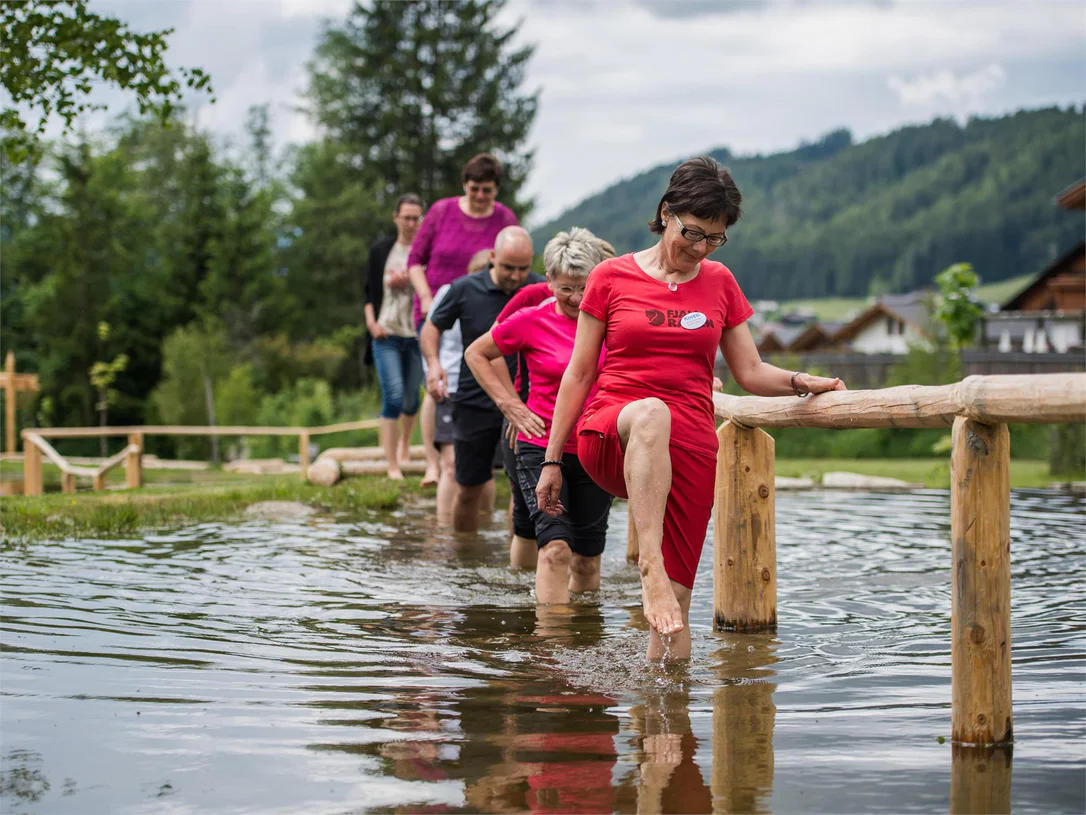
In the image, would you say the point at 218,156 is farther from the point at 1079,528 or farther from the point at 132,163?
the point at 1079,528

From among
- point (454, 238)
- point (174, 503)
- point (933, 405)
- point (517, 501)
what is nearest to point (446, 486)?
point (454, 238)

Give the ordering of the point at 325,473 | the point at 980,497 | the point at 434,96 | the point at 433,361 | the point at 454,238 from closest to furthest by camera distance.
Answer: the point at 980,497
the point at 433,361
the point at 454,238
the point at 325,473
the point at 434,96

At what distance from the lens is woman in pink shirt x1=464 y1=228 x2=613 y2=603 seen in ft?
19.3

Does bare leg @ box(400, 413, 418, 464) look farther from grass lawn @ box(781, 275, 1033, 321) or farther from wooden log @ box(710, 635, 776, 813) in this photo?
grass lawn @ box(781, 275, 1033, 321)

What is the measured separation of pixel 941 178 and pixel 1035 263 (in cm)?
1484

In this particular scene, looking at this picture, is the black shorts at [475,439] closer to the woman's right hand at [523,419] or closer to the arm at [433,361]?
the arm at [433,361]

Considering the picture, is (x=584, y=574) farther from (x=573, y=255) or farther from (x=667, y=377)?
(x=667, y=377)

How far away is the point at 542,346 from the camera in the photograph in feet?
20.2

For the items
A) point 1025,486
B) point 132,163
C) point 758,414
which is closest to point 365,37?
point 132,163

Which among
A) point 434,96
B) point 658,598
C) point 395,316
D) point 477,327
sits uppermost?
point 434,96

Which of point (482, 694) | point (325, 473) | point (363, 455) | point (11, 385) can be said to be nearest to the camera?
point (482, 694)

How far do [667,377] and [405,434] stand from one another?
846cm

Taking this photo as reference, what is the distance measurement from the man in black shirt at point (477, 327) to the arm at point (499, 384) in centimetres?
101

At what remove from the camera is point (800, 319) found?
149125 mm
